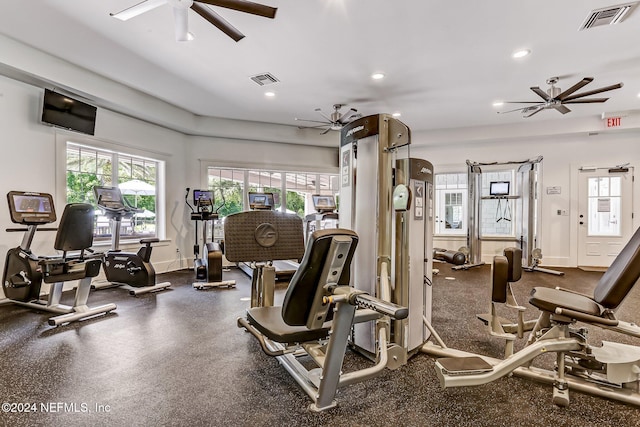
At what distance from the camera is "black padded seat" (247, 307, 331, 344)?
1791mm

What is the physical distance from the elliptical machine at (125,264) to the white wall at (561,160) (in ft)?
21.3

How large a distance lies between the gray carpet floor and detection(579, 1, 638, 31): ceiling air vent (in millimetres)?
3017

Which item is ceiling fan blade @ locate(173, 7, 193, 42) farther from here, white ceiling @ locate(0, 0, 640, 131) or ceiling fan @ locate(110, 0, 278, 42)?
white ceiling @ locate(0, 0, 640, 131)

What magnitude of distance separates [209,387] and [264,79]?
13.3 ft

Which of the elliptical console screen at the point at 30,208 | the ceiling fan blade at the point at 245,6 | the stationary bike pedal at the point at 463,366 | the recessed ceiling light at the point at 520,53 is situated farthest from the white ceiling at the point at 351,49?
the stationary bike pedal at the point at 463,366

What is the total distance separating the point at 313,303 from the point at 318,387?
0.57 meters

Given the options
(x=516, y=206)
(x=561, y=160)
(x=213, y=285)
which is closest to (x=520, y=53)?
(x=561, y=160)

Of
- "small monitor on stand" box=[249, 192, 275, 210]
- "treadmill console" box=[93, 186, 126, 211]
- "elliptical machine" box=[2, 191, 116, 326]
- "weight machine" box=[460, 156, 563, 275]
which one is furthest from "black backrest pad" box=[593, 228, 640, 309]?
"treadmill console" box=[93, 186, 126, 211]

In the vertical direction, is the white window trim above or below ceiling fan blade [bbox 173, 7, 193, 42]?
below

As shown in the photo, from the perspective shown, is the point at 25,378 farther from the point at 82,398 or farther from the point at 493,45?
the point at 493,45

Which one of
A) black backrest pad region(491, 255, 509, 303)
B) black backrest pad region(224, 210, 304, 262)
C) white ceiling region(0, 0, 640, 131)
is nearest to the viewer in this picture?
black backrest pad region(224, 210, 304, 262)

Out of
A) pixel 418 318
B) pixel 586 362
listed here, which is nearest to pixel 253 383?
pixel 418 318

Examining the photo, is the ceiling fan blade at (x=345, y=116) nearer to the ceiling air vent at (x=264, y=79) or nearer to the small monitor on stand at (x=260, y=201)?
the ceiling air vent at (x=264, y=79)

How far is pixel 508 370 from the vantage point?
1.81 metres
